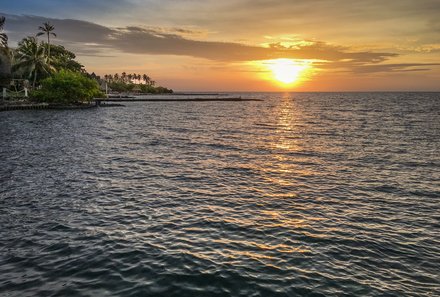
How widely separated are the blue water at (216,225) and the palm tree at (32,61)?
8095 centimetres

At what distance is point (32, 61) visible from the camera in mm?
106688

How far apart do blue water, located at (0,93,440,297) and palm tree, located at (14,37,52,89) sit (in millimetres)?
80950

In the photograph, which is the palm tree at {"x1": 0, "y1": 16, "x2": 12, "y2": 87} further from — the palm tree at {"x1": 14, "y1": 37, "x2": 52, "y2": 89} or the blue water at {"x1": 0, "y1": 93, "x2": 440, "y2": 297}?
the blue water at {"x1": 0, "y1": 93, "x2": 440, "y2": 297}

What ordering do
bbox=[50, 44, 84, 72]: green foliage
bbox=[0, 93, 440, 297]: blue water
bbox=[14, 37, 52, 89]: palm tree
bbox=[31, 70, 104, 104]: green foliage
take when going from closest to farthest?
bbox=[0, 93, 440, 297]: blue water, bbox=[31, 70, 104, 104]: green foliage, bbox=[14, 37, 52, 89]: palm tree, bbox=[50, 44, 84, 72]: green foliage

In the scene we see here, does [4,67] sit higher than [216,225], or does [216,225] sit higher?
[4,67]

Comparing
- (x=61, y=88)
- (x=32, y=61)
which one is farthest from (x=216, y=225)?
(x=32, y=61)

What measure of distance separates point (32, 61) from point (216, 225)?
110752 mm

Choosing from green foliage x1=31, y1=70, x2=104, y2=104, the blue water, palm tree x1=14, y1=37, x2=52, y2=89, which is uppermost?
palm tree x1=14, y1=37, x2=52, y2=89

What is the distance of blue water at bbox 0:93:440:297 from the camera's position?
40.9ft

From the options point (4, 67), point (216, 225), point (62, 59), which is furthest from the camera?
point (62, 59)

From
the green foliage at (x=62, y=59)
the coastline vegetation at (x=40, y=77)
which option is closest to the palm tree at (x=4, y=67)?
the coastline vegetation at (x=40, y=77)

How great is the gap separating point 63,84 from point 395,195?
9863 centimetres

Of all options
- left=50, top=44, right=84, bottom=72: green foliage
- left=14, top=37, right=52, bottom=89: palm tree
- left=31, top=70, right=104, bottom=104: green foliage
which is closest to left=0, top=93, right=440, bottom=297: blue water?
left=31, top=70, right=104, bottom=104: green foliage

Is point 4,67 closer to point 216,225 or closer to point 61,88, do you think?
point 61,88
